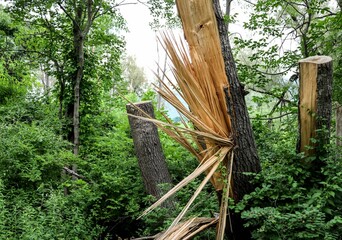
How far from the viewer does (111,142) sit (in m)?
5.72

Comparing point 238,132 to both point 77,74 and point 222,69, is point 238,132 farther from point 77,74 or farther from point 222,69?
point 77,74

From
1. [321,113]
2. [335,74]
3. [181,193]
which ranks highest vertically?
[335,74]

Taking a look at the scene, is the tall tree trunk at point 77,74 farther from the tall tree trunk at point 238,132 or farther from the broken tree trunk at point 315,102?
the broken tree trunk at point 315,102

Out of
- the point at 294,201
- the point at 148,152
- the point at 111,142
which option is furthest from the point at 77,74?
the point at 294,201

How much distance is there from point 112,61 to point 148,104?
356 cm

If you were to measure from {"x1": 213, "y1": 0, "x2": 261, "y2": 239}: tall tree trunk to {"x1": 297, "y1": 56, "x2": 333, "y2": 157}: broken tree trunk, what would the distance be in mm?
467

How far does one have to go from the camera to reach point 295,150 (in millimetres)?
3023

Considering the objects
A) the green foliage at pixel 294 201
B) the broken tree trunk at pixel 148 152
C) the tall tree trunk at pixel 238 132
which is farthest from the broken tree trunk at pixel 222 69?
the broken tree trunk at pixel 148 152

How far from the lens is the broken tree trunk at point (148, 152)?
4848 mm

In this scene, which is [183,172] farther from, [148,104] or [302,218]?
[302,218]

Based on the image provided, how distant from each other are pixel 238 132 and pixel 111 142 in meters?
3.39

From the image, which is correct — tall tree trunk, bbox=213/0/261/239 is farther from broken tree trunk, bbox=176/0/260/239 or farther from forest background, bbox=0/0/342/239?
forest background, bbox=0/0/342/239

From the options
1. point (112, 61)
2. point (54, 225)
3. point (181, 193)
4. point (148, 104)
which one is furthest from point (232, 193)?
point (112, 61)

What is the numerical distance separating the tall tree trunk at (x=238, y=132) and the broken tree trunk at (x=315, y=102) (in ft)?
1.53
